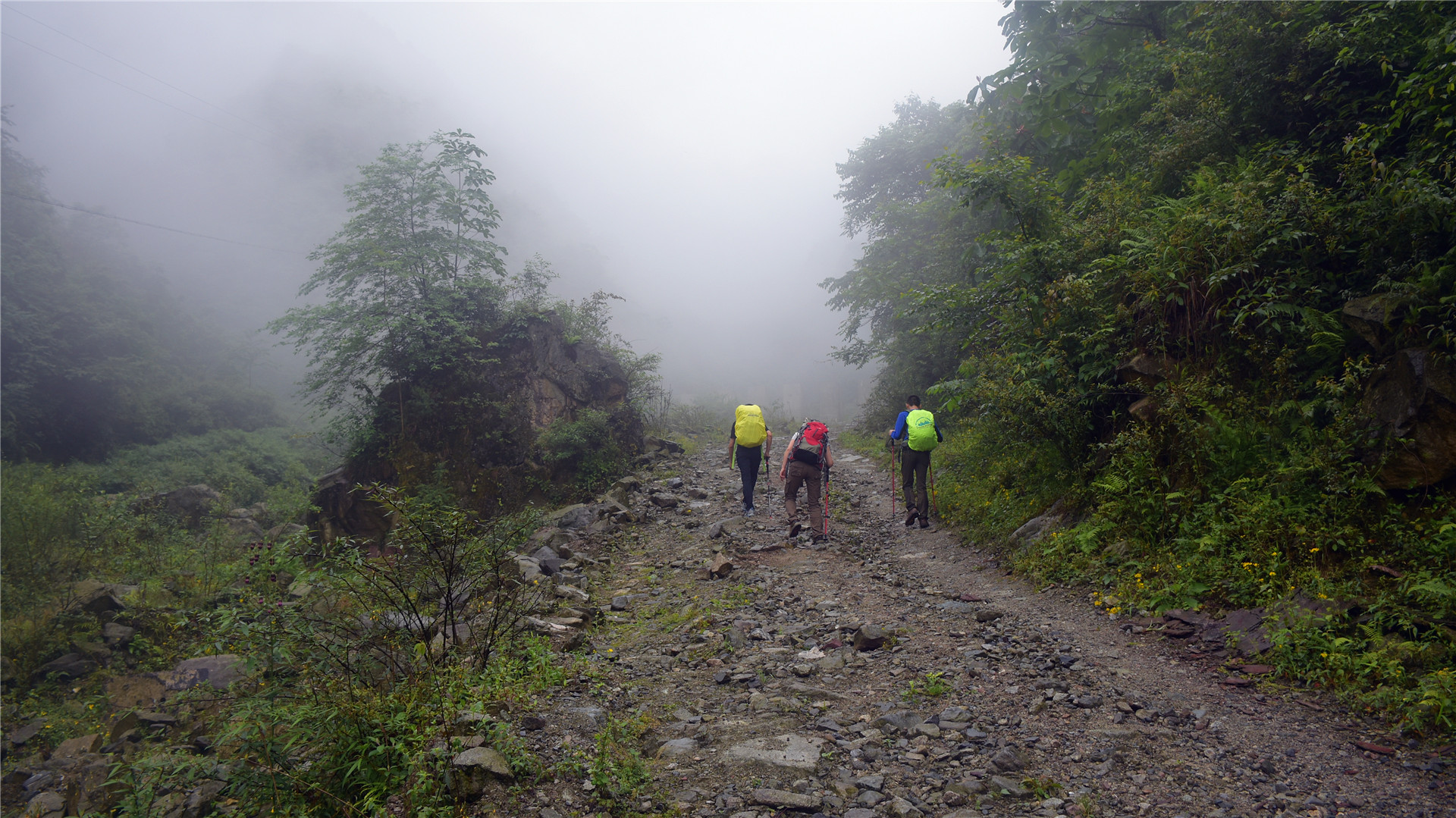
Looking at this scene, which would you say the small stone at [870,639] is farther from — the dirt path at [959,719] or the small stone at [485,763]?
the small stone at [485,763]

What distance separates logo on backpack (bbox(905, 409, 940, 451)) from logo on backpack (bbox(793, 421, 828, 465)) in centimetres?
154

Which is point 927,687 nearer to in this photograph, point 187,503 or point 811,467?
point 811,467

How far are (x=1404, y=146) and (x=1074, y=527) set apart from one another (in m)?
5.15

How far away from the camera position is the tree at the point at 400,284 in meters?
16.0

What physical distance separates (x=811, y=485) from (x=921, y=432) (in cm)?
210

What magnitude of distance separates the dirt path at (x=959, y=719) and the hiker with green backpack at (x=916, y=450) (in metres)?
3.00

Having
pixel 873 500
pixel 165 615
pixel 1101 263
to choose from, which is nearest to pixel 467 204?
pixel 165 615

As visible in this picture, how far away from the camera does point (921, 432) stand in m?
10.2

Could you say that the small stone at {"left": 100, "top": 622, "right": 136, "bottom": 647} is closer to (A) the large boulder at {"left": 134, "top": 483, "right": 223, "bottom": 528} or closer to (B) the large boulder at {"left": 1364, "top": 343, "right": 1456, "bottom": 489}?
(A) the large boulder at {"left": 134, "top": 483, "right": 223, "bottom": 528}

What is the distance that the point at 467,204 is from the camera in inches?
679

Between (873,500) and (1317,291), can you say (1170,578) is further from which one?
(873,500)

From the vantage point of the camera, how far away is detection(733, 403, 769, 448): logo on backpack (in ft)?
37.5

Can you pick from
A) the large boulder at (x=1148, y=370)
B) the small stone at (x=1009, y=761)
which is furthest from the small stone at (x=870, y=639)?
the large boulder at (x=1148, y=370)

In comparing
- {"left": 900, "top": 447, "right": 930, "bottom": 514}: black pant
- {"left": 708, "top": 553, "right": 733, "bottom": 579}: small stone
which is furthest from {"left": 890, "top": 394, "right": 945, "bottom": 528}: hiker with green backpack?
{"left": 708, "top": 553, "right": 733, "bottom": 579}: small stone
